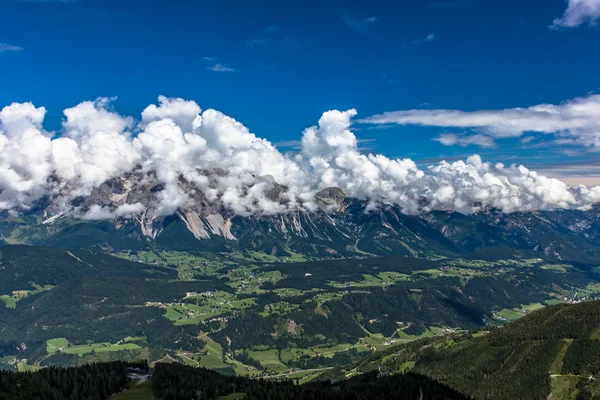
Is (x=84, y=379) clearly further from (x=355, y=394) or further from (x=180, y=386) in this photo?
(x=355, y=394)

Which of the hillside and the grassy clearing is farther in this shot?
the grassy clearing

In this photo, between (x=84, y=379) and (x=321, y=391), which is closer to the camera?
(x=84, y=379)

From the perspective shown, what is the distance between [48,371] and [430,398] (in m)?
145

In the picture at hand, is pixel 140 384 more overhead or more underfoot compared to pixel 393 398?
more overhead

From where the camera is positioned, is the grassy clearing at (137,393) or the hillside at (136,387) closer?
the hillside at (136,387)

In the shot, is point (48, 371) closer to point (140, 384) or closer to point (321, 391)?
point (140, 384)

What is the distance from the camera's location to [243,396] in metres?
172

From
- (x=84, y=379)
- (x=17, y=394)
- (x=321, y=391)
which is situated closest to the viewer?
(x=17, y=394)

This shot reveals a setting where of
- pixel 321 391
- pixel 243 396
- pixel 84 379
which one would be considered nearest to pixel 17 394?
pixel 84 379

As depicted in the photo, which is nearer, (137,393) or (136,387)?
(137,393)

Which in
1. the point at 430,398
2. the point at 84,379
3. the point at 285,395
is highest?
the point at 84,379

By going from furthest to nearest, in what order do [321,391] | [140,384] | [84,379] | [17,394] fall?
[321,391] < [140,384] < [84,379] < [17,394]

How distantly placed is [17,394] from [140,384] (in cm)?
4159

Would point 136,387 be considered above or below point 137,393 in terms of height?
above
